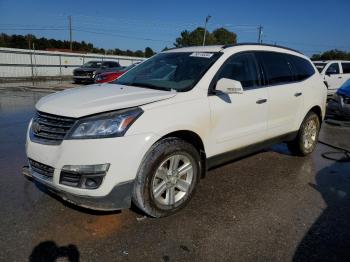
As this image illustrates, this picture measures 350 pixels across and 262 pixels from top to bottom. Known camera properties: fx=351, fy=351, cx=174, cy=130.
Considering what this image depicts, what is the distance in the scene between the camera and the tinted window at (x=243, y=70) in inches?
172

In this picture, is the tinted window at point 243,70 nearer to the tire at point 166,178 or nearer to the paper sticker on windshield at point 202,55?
the paper sticker on windshield at point 202,55

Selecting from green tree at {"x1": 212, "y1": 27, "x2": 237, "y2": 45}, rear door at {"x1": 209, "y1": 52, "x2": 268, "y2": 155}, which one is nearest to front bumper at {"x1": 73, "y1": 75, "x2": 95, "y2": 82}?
rear door at {"x1": 209, "y1": 52, "x2": 268, "y2": 155}

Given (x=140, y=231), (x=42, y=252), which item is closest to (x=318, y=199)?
(x=140, y=231)

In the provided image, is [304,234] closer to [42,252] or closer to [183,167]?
[183,167]

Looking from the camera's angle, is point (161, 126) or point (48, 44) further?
point (48, 44)

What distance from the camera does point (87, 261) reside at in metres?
2.93

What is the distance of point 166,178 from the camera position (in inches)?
145

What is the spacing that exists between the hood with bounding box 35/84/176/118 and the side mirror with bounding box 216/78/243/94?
22.4 inches

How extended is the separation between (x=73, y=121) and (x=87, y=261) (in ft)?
4.07

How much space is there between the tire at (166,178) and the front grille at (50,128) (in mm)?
798

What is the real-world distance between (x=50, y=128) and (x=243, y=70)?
2.56 m

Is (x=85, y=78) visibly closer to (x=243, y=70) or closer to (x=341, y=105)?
(x=341, y=105)

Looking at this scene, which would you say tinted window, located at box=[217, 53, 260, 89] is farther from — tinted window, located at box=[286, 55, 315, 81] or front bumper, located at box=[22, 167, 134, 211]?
front bumper, located at box=[22, 167, 134, 211]

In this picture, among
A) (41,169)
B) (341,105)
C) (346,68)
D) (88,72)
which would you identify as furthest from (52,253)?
(88,72)
